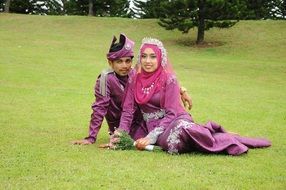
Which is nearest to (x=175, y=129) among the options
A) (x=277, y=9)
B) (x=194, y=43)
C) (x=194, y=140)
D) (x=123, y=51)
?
A: (x=194, y=140)

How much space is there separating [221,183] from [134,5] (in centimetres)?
4652

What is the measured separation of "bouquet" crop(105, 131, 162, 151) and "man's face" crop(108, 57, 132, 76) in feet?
3.04

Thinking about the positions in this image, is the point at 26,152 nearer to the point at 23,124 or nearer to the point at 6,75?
the point at 23,124

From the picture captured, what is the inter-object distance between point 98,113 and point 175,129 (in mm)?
1127

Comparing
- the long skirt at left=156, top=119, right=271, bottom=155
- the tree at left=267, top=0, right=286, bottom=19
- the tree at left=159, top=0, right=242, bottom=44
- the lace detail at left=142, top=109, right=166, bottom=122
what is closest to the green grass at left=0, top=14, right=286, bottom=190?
the long skirt at left=156, top=119, right=271, bottom=155

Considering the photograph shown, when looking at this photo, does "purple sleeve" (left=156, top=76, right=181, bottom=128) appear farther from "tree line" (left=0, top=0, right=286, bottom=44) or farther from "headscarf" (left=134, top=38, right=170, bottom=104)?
"tree line" (left=0, top=0, right=286, bottom=44)

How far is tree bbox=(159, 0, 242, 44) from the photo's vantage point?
96.9 ft

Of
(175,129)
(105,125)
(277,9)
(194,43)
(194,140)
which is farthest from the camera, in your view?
(277,9)

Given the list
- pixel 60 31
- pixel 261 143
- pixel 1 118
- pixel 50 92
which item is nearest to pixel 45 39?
pixel 60 31

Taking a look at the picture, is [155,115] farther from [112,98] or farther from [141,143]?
[112,98]

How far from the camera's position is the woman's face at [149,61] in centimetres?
619

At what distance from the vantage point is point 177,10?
30.5 metres

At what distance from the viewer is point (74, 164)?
5031 mm

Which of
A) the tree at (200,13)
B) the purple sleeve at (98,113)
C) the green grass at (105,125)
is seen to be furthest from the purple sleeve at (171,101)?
the tree at (200,13)
